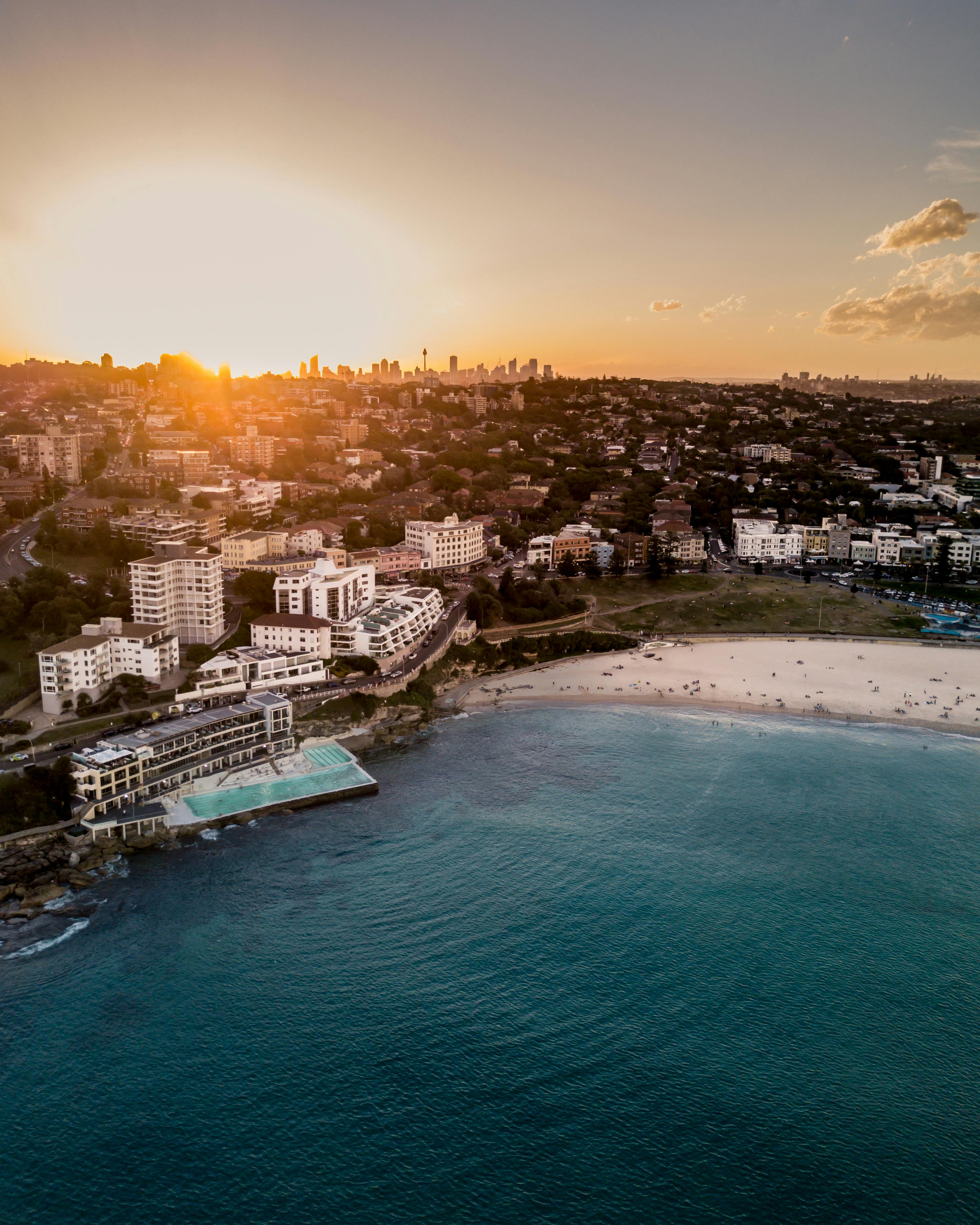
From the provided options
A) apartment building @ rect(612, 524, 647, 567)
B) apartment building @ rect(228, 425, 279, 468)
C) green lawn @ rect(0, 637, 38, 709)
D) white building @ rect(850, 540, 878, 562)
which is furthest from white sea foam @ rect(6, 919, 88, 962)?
white building @ rect(850, 540, 878, 562)

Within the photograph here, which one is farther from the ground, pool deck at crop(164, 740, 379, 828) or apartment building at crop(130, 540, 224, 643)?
apartment building at crop(130, 540, 224, 643)

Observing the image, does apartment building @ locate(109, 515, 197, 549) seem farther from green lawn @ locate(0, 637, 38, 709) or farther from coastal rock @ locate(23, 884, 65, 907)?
coastal rock @ locate(23, 884, 65, 907)

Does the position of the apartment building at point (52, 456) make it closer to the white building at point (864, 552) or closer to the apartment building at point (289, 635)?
the apartment building at point (289, 635)

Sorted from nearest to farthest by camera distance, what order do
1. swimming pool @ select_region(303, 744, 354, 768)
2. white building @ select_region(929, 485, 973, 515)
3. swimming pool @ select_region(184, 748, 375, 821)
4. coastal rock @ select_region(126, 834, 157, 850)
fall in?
coastal rock @ select_region(126, 834, 157, 850) → swimming pool @ select_region(184, 748, 375, 821) → swimming pool @ select_region(303, 744, 354, 768) → white building @ select_region(929, 485, 973, 515)

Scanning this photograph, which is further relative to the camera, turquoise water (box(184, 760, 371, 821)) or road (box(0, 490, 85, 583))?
road (box(0, 490, 85, 583))

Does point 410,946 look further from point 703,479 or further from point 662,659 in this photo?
point 703,479

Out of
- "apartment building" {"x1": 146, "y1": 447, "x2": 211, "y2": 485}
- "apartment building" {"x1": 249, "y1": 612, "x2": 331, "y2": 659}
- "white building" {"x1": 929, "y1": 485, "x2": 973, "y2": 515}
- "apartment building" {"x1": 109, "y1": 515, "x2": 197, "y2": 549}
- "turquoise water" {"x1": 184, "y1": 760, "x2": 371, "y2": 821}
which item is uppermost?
"apartment building" {"x1": 146, "y1": 447, "x2": 211, "y2": 485}
